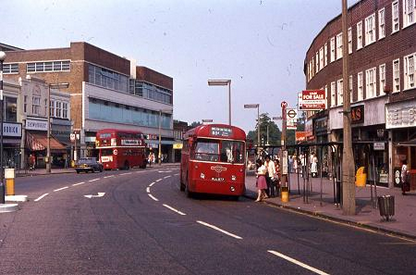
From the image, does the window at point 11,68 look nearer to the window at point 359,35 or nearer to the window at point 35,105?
the window at point 35,105

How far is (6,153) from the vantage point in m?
55.3

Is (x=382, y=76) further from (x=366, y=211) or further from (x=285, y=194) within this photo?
(x=366, y=211)

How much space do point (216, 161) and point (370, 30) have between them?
14480mm

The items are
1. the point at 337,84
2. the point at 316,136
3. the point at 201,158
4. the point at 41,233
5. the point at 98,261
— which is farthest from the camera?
the point at 316,136

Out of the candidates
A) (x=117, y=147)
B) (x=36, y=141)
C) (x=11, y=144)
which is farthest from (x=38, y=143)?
(x=117, y=147)

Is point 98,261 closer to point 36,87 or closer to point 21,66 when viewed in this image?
point 36,87

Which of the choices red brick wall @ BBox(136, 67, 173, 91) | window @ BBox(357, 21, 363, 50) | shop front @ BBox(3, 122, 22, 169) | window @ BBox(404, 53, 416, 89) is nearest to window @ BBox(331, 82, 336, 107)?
window @ BBox(357, 21, 363, 50)

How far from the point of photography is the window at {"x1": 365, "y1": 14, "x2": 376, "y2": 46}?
109 ft

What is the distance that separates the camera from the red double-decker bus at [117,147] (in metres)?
60.2

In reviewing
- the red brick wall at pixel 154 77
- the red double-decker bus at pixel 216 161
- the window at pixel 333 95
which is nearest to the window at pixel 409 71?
the red double-decker bus at pixel 216 161

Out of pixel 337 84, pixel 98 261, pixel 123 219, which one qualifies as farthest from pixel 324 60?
pixel 98 261

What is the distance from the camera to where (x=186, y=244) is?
1194cm

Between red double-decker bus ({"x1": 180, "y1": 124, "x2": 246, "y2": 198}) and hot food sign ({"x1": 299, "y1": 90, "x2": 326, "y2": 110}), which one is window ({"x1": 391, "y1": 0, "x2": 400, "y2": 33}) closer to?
hot food sign ({"x1": 299, "y1": 90, "x2": 326, "y2": 110})

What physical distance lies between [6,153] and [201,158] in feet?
118
